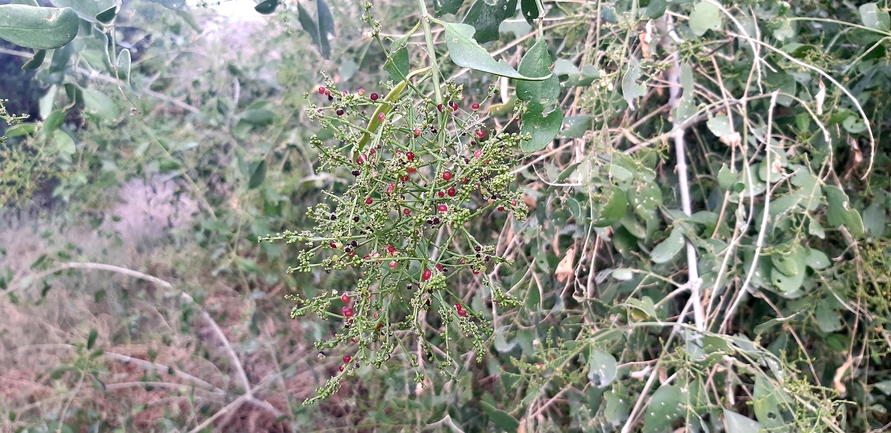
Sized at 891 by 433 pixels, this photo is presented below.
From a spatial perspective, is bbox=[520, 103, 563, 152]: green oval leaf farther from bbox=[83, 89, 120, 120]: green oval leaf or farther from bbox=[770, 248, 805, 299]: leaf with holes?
bbox=[83, 89, 120, 120]: green oval leaf

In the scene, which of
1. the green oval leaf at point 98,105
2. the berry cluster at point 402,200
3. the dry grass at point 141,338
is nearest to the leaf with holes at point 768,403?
the berry cluster at point 402,200

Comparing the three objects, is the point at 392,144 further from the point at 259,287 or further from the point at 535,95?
the point at 259,287

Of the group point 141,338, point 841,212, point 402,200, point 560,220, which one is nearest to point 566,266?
point 560,220

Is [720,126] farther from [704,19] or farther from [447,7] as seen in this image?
[447,7]

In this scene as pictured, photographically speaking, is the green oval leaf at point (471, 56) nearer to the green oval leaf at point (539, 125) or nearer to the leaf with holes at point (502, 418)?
the green oval leaf at point (539, 125)

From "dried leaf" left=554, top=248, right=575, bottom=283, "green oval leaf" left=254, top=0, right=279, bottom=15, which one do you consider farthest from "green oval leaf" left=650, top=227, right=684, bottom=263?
"green oval leaf" left=254, top=0, right=279, bottom=15

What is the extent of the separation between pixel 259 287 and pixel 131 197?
639 millimetres

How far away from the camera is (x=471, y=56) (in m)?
0.35

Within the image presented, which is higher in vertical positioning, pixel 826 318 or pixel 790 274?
pixel 790 274

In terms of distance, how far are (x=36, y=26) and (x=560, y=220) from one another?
61cm

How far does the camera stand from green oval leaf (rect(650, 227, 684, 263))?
755 millimetres

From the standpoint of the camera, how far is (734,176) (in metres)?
0.77

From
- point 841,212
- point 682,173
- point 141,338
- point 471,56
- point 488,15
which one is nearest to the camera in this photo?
point 471,56

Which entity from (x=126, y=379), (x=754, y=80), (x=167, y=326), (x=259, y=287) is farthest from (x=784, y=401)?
(x=126, y=379)
